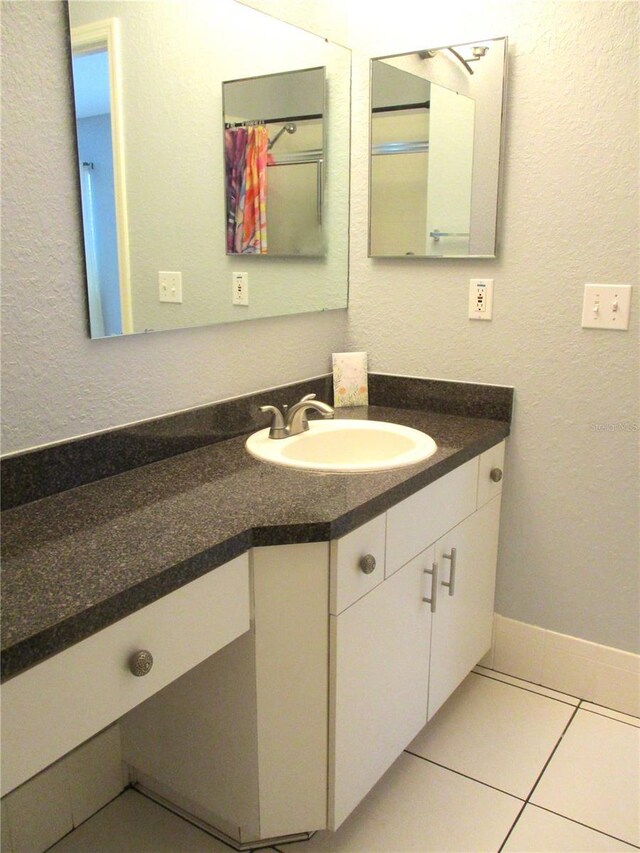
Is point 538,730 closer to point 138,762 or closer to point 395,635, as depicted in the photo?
point 395,635

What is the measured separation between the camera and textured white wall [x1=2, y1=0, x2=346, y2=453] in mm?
1284

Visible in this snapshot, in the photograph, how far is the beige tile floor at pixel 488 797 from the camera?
1611 mm

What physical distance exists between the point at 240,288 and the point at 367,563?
804 millimetres

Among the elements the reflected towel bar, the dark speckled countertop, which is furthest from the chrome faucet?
the reflected towel bar

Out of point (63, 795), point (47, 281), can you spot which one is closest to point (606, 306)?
point (47, 281)

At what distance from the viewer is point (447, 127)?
1.98 meters

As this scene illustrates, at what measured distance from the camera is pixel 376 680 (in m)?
1.59

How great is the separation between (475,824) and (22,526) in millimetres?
1193

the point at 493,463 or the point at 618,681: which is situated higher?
the point at 493,463

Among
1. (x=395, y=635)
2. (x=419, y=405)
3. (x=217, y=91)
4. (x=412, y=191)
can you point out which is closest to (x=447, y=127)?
(x=412, y=191)

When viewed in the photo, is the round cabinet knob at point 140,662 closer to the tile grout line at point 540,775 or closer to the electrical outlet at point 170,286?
the electrical outlet at point 170,286

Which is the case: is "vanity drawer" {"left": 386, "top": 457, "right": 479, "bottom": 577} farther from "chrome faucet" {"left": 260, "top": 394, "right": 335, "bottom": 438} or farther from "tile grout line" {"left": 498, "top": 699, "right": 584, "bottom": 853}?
"tile grout line" {"left": 498, "top": 699, "right": 584, "bottom": 853}

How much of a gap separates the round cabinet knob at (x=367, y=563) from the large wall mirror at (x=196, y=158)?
2.23 feet

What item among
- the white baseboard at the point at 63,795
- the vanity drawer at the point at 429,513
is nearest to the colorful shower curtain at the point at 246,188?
the vanity drawer at the point at 429,513
